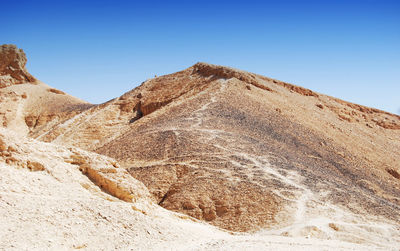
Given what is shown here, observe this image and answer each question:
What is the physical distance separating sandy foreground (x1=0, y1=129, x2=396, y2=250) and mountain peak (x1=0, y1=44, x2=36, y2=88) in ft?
124

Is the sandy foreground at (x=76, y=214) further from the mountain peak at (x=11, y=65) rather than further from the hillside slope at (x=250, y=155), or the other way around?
the mountain peak at (x=11, y=65)

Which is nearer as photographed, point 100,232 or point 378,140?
point 100,232

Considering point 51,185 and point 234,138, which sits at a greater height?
point 234,138

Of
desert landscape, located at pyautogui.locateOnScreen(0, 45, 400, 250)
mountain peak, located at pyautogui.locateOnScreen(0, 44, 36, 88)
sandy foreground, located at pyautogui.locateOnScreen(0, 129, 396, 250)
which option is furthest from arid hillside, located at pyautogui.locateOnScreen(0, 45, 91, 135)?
sandy foreground, located at pyautogui.locateOnScreen(0, 129, 396, 250)

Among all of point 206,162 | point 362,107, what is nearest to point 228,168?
point 206,162

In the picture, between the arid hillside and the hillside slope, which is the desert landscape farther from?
the arid hillside

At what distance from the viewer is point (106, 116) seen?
27.0 m

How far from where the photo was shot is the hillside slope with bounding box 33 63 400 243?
12352mm

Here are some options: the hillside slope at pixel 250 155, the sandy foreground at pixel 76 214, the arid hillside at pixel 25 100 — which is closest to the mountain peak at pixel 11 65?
the arid hillside at pixel 25 100

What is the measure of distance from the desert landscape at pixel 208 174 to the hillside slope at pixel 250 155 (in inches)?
2.6

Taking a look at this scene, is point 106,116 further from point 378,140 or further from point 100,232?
point 100,232

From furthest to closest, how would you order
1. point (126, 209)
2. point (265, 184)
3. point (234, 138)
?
1. point (234, 138)
2. point (265, 184)
3. point (126, 209)

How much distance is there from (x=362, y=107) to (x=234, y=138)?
23282 millimetres

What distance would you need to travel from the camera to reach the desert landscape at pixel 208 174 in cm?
677
